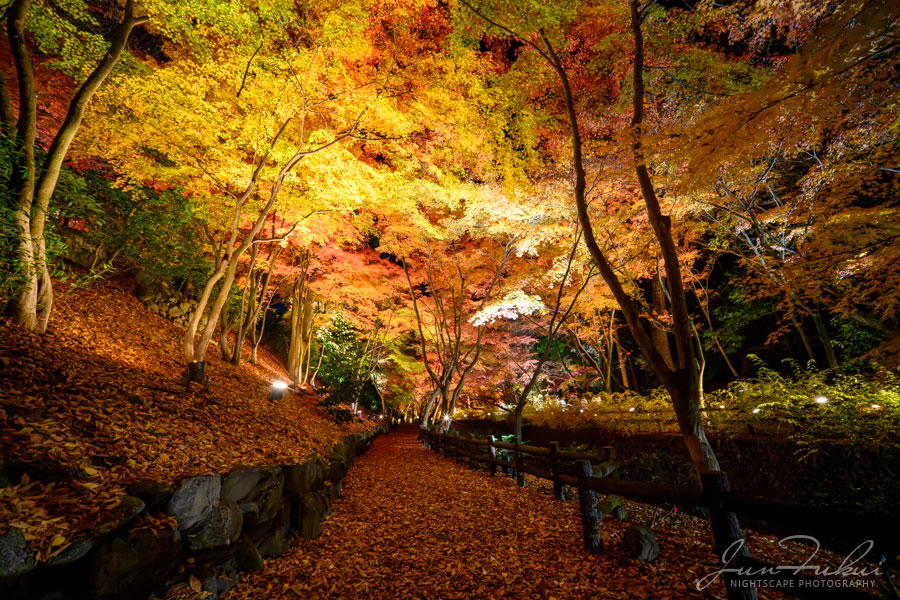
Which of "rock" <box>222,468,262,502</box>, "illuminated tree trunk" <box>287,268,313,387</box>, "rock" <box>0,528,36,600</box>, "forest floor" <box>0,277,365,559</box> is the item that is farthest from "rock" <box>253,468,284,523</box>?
"illuminated tree trunk" <box>287,268,313,387</box>

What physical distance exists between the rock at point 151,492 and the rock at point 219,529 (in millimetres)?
366

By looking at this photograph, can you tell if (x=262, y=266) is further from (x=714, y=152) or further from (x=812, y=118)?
(x=812, y=118)

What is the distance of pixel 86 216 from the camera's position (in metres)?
6.14

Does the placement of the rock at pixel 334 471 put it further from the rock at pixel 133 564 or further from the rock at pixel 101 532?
the rock at pixel 101 532

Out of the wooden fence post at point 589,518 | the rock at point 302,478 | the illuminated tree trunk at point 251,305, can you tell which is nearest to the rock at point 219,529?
the rock at point 302,478

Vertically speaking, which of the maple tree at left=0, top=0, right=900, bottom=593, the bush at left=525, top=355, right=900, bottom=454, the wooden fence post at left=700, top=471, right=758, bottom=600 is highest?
the maple tree at left=0, top=0, right=900, bottom=593

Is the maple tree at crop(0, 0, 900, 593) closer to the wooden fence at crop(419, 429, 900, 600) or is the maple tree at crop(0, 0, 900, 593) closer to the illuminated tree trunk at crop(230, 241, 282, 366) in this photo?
the illuminated tree trunk at crop(230, 241, 282, 366)

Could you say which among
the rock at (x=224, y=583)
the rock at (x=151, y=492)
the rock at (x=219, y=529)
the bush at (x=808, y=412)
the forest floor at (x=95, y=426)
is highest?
the bush at (x=808, y=412)

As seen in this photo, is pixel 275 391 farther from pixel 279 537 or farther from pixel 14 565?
pixel 14 565

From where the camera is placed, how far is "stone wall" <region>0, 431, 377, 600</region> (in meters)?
1.90

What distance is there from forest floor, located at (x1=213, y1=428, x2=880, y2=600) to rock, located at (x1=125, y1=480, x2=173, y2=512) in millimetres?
1070

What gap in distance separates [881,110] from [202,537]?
992cm

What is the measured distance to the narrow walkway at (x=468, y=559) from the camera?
10.0ft

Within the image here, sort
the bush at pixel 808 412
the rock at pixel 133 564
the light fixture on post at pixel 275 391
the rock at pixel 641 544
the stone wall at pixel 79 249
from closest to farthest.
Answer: the rock at pixel 133 564 → the rock at pixel 641 544 → the bush at pixel 808 412 → the light fixture on post at pixel 275 391 → the stone wall at pixel 79 249
